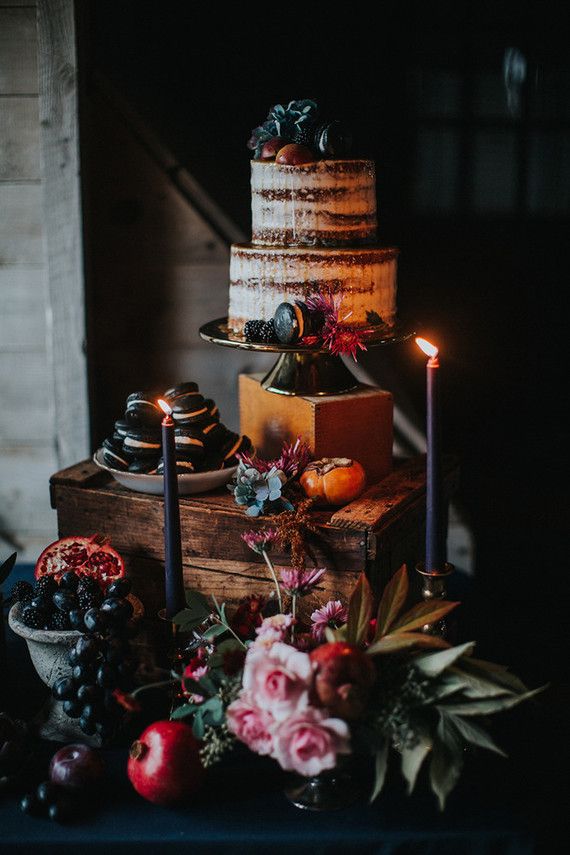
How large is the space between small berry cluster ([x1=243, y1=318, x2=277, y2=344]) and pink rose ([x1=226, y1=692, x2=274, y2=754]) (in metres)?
0.56

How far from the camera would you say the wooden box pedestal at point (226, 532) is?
1319mm

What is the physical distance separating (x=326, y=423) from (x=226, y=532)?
0.23 meters

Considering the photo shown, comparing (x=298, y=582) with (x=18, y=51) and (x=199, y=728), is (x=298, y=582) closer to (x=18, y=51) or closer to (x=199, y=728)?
(x=199, y=728)

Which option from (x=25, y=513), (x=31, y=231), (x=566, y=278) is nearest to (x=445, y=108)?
(x=566, y=278)

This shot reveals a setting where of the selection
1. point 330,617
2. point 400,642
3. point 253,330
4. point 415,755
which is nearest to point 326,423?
point 253,330

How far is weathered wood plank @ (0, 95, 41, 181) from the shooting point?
5.81ft

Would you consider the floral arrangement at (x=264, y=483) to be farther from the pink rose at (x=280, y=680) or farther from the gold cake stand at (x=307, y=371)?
the pink rose at (x=280, y=680)

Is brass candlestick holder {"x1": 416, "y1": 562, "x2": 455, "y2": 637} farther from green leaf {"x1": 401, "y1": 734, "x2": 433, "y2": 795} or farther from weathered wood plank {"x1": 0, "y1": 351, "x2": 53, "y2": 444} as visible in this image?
weathered wood plank {"x1": 0, "y1": 351, "x2": 53, "y2": 444}

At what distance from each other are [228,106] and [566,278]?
0.72 metres

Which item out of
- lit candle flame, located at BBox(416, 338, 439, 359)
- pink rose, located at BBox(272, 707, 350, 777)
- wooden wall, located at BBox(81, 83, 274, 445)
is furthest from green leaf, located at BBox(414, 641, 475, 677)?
wooden wall, located at BBox(81, 83, 274, 445)

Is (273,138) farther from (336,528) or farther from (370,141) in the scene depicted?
(336,528)

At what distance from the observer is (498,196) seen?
69.8 inches

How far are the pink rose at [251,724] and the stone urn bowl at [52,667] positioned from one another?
309 mm

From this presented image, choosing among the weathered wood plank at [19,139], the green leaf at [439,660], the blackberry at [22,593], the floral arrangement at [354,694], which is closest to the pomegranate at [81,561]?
the blackberry at [22,593]
